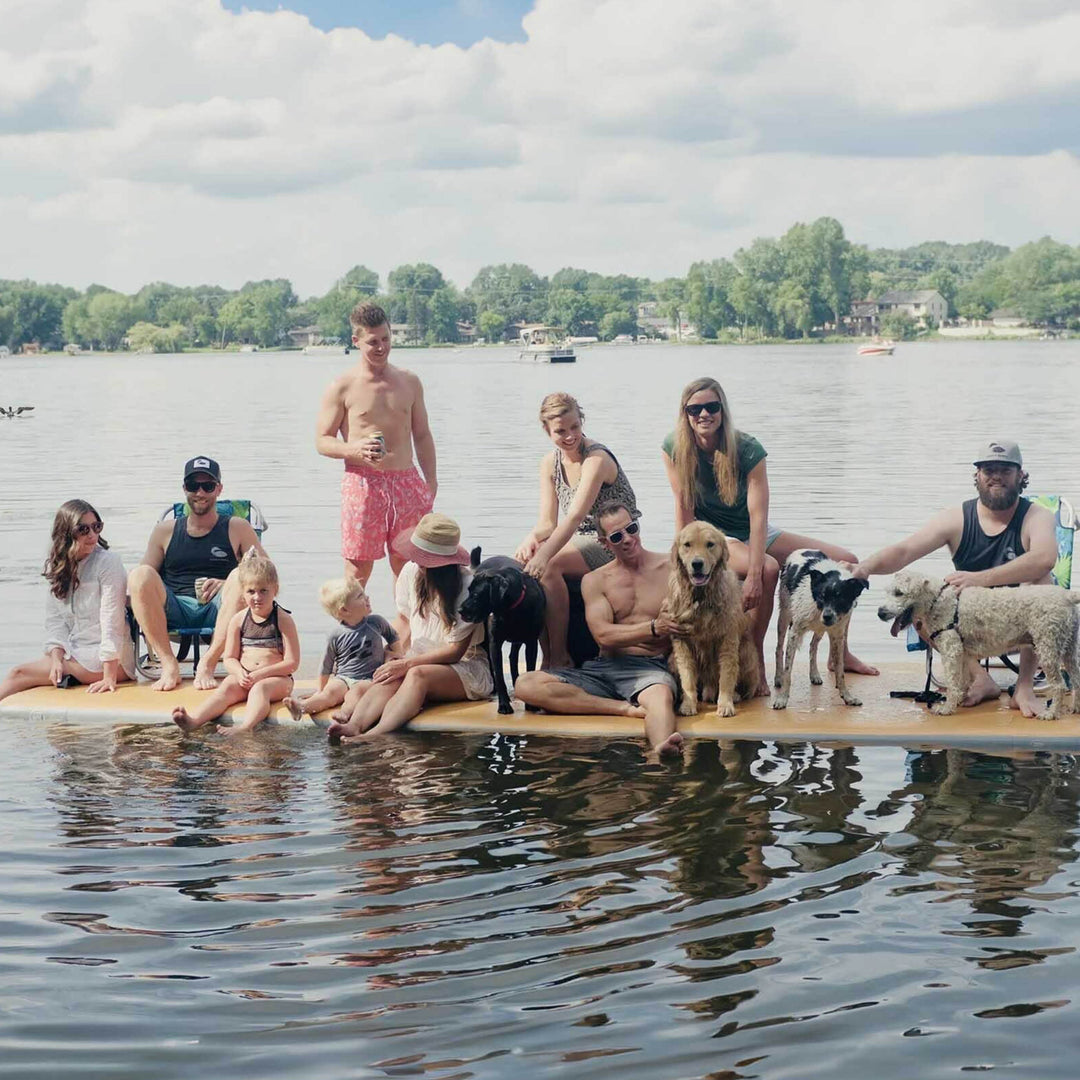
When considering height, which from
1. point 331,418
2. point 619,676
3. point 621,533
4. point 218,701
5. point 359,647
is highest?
point 331,418

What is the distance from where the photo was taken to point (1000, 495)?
805 cm

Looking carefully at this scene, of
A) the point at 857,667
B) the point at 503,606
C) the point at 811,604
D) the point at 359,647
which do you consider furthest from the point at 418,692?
the point at 857,667

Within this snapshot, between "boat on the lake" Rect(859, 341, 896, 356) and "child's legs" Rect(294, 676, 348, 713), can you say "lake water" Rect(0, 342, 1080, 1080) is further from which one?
"boat on the lake" Rect(859, 341, 896, 356)

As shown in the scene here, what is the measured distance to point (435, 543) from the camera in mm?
8141

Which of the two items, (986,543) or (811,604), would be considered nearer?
(811,604)

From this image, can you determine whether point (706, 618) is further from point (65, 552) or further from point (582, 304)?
point (582, 304)

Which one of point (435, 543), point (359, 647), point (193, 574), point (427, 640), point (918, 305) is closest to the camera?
point (435, 543)

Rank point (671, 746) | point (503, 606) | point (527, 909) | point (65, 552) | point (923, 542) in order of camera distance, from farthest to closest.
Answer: point (65, 552) → point (923, 542) → point (503, 606) → point (671, 746) → point (527, 909)

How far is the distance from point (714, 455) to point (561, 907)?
131 inches

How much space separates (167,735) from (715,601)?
124 inches

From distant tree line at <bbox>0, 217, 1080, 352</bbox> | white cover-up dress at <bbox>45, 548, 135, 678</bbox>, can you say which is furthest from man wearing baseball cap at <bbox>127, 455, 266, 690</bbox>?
distant tree line at <bbox>0, 217, 1080, 352</bbox>

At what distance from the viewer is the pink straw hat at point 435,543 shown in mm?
8117

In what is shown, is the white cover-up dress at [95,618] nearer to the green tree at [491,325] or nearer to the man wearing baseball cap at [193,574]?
the man wearing baseball cap at [193,574]

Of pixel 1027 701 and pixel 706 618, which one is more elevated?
pixel 706 618
